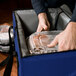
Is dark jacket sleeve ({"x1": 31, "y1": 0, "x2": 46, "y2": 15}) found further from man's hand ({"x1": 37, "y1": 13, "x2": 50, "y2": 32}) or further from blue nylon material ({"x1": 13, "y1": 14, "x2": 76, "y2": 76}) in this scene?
blue nylon material ({"x1": 13, "y1": 14, "x2": 76, "y2": 76})

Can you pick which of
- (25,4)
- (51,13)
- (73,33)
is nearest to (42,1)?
(51,13)

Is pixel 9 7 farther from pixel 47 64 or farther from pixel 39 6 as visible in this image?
pixel 47 64

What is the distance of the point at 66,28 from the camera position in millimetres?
503

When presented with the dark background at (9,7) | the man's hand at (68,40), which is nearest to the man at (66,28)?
the man's hand at (68,40)

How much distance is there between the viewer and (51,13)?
0.78 metres

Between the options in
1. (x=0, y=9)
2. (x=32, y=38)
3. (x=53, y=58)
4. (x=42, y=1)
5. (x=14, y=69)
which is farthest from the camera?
(x=0, y=9)

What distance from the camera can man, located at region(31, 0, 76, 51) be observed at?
464mm

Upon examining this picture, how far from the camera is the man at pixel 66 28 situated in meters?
0.46

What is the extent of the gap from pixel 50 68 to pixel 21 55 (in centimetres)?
9

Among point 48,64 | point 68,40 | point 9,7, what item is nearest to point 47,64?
point 48,64

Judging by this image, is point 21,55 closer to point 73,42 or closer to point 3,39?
point 73,42

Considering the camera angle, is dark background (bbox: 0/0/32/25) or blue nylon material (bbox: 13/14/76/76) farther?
dark background (bbox: 0/0/32/25)

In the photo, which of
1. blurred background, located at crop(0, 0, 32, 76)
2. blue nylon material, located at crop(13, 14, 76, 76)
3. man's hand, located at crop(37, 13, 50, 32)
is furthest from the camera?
blurred background, located at crop(0, 0, 32, 76)

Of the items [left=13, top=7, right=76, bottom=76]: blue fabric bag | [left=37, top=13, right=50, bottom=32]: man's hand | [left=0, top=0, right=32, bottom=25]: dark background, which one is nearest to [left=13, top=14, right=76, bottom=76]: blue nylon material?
[left=13, top=7, right=76, bottom=76]: blue fabric bag
